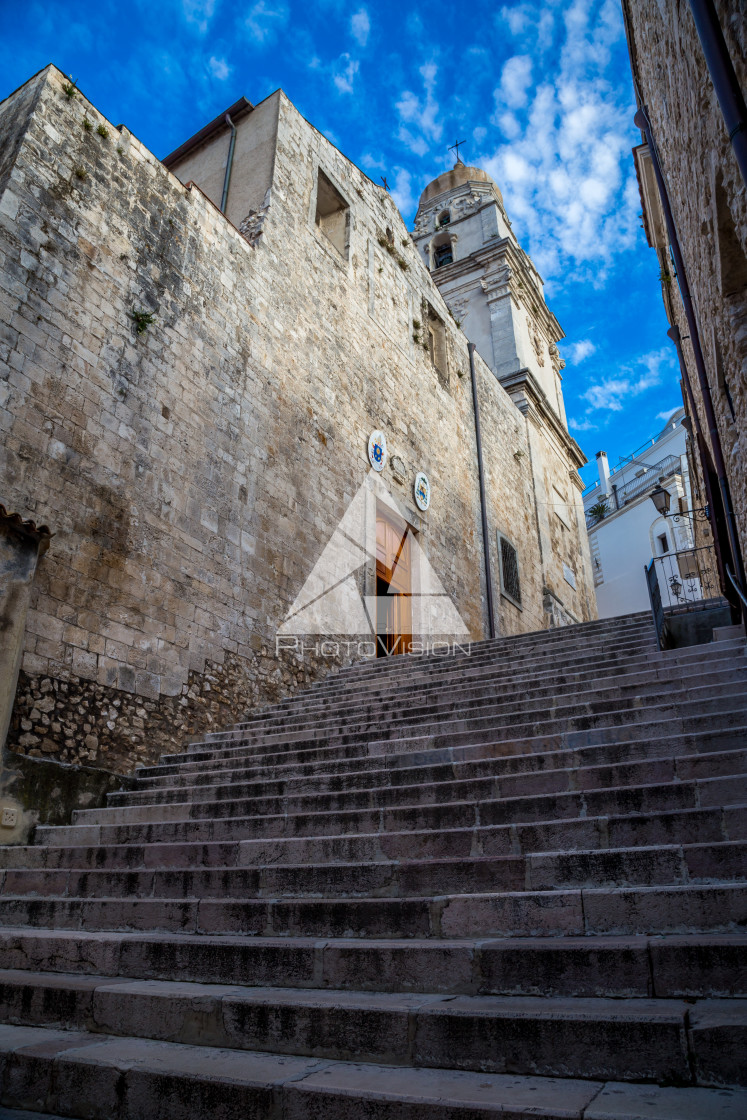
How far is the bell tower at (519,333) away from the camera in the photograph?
64.1 feet

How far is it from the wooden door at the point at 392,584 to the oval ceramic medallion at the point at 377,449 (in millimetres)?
720

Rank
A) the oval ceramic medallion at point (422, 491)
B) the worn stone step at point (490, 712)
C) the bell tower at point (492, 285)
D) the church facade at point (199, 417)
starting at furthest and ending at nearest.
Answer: the bell tower at point (492, 285), the oval ceramic medallion at point (422, 491), the church facade at point (199, 417), the worn stone step at point (490, 712)

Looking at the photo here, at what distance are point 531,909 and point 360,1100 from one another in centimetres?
98

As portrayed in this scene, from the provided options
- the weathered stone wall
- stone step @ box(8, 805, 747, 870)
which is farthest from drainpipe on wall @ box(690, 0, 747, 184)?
stone step @ box(8, 805, 747, 870)

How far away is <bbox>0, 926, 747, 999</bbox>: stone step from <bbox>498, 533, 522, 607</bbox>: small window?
13134 mm

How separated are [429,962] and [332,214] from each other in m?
13.5

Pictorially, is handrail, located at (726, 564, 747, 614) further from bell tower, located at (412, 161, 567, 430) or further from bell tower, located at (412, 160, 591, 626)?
bell tower, located at (412, 161, 567, 430)

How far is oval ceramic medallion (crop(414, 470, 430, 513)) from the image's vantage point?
13.0 metres

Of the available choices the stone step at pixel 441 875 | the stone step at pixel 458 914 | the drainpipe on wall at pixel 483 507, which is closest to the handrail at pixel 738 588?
the stone step at pixel 441 875

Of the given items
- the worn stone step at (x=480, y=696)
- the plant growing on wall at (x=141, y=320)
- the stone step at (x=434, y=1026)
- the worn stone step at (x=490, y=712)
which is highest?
the plant growing on wall at (x=141, y=320)

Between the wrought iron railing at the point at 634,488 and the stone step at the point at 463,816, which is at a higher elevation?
the wrought iron railing at the point at 634,488

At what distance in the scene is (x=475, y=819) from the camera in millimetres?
3371

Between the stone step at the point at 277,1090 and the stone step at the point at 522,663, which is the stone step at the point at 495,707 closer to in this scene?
the stone step at the point at 522,663

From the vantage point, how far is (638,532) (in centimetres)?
2842
